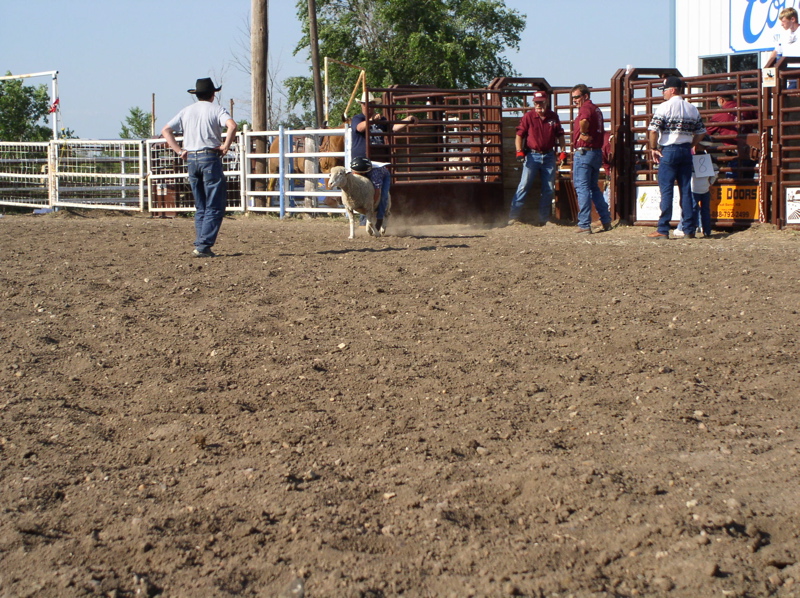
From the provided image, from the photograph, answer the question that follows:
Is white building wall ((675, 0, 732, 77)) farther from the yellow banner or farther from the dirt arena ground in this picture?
the dirt arena ground

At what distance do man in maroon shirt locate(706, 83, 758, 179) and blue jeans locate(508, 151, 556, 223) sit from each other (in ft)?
7.18

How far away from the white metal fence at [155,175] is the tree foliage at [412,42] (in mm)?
21419

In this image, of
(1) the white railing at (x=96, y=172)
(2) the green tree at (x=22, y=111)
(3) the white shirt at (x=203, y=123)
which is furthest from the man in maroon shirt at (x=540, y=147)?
(2) the green tree at (x=22, y=111)

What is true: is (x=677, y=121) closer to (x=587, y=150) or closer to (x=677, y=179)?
(x=677, y=179)

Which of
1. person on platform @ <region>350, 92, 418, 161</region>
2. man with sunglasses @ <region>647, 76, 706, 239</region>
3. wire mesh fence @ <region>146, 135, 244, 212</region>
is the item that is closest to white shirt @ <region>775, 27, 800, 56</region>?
man with sunglasses @ <region>647, 76, 706, 239</region>

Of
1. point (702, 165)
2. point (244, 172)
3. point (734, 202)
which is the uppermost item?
point (244, 172)

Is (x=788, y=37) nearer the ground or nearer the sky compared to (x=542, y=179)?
nearer the sky

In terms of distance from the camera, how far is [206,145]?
884cm

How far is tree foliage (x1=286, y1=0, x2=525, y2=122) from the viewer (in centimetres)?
3959

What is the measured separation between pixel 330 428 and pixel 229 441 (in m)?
0.45

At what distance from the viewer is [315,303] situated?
21.8 feet

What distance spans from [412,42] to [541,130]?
90.5ft

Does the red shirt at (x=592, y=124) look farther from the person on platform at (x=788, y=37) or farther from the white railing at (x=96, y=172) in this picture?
the white railing at (x=96, y=172)

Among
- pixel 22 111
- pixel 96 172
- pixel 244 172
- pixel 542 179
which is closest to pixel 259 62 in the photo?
pixel 244 172
